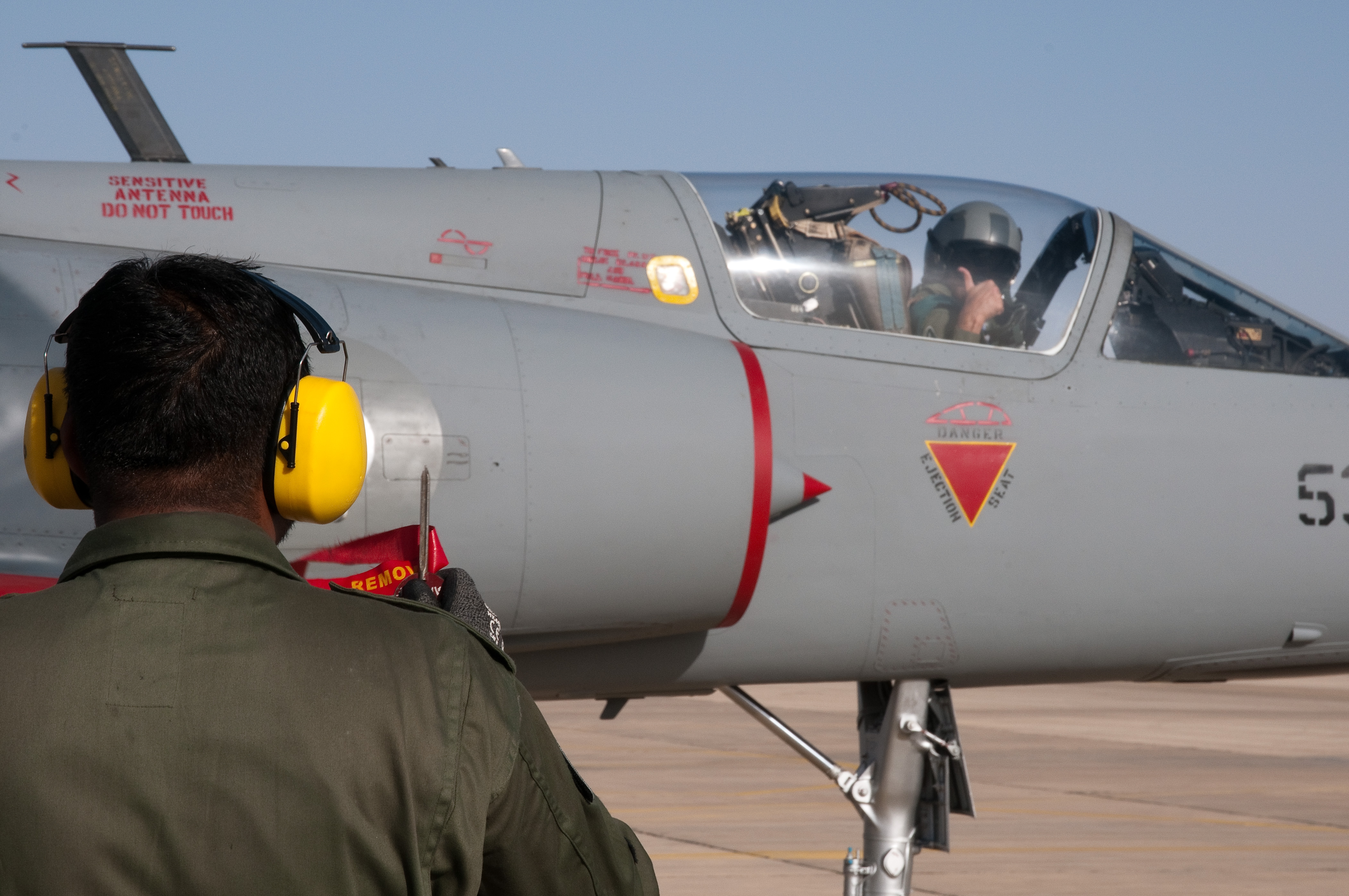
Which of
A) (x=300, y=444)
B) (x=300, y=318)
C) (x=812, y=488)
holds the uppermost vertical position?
(x=300, y=318)

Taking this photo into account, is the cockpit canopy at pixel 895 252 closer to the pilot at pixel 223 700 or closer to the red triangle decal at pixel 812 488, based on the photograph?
the red triangle decal at pixel 812 488

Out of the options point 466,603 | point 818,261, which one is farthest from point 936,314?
point 466,603

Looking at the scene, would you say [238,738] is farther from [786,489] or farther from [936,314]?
[936,314]

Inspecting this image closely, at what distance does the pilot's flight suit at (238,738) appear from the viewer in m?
1.53

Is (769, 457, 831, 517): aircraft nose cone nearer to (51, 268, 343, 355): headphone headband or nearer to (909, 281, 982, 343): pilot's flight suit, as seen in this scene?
(909, 281, 982, 343): pilot's flight suit

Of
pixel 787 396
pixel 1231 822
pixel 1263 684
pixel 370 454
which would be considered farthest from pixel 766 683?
pixel 1263 684

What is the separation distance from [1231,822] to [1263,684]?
23138 millimetres

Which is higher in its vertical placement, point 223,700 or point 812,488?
point 223,700

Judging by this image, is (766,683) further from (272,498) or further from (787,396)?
(272,498)

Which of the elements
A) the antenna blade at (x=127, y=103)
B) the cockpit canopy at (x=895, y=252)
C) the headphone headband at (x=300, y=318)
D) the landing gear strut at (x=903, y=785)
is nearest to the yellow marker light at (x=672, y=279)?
the cockpit canopy at (x=895, y=252)

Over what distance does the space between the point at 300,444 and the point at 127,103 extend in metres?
4.84

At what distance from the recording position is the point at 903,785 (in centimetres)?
564

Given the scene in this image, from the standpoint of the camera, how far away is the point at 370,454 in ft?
14.1

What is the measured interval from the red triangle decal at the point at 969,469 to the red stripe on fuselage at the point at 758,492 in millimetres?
711
